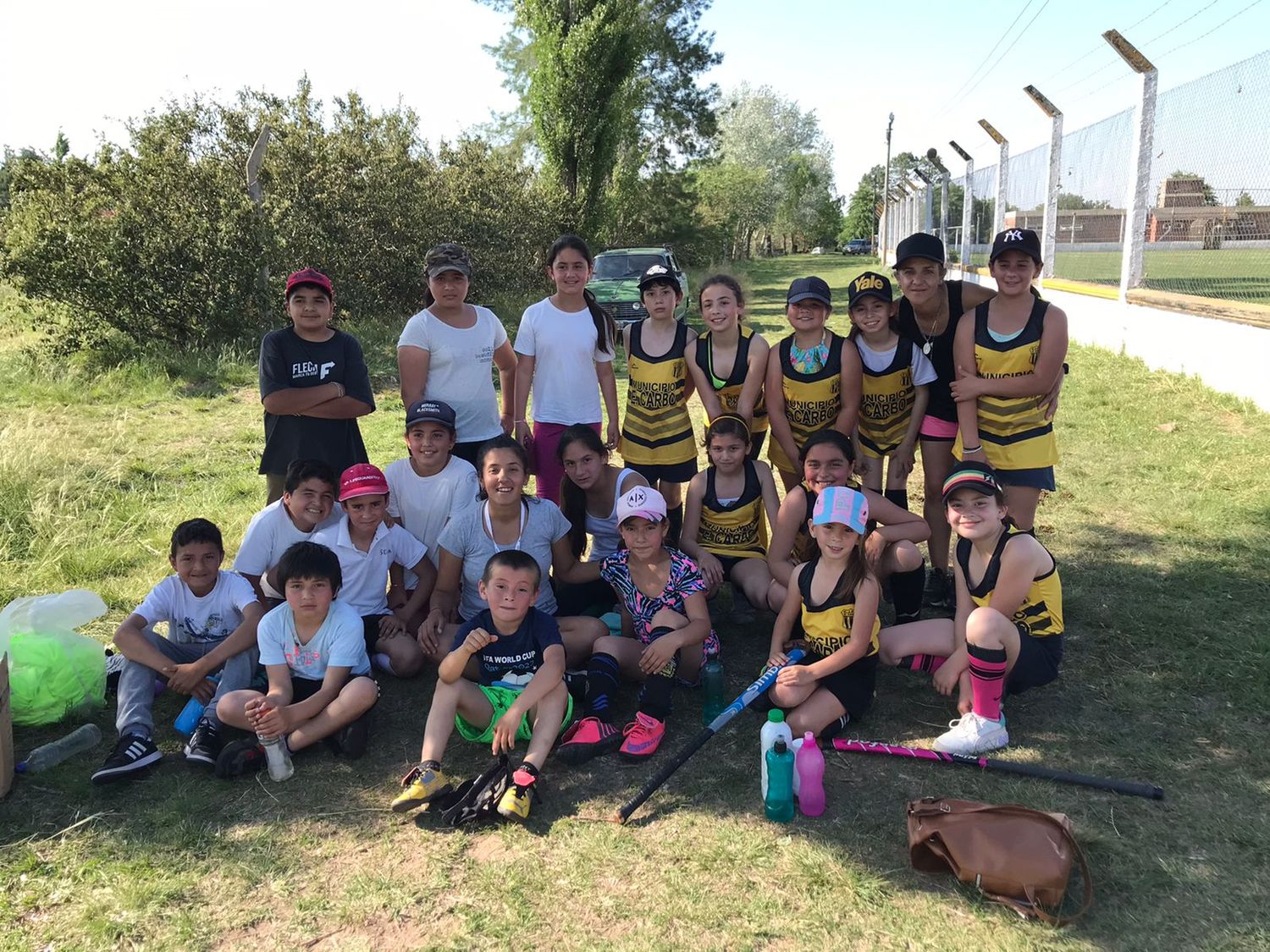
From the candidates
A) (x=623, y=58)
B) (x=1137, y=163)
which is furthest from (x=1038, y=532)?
(x=623, y=58)

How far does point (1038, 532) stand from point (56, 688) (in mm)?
5403

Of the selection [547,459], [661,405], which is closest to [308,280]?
[547,459]

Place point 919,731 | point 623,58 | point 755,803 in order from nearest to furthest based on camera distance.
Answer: point 755,803 → point 919,731 → point 623,58

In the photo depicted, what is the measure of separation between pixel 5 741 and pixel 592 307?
3236 millimetres

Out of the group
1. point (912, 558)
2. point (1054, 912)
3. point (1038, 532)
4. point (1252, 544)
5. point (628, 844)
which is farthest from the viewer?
point (1038, 532)

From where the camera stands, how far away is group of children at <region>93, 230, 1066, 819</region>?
136 inches

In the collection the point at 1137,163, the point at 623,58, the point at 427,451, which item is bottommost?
the point at 427,451

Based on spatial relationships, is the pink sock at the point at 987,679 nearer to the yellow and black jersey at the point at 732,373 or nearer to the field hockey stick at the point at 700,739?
the field hockey stick at the point at 700,739

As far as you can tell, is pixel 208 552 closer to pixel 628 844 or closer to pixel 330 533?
pixel 330 533

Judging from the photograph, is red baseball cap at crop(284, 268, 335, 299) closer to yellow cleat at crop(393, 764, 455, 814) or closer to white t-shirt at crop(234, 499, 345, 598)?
white t-shirt at crop(234, 499, 345, 598)

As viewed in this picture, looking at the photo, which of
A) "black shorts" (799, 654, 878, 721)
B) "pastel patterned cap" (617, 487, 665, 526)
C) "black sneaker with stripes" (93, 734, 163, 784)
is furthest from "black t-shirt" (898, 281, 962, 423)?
"black sneaker with stripes" (93, 734, 163, 784)

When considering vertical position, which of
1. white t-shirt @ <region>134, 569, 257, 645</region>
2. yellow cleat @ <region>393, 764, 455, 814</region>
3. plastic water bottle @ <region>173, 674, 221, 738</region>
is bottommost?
yellow cleat @ <region>393, 764, 455, 814</region>

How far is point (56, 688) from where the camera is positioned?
370 centimetres

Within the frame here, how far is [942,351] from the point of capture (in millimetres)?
4348
